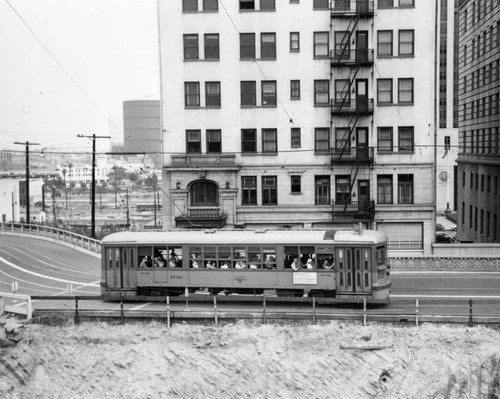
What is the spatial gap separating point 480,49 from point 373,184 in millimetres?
27358

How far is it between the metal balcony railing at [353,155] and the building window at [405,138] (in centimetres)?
213

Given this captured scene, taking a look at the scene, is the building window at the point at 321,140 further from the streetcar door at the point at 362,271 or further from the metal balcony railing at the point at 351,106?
the streetcar door at the point at 362,271

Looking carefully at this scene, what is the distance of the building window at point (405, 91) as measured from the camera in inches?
1809

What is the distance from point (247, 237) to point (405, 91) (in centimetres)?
2152

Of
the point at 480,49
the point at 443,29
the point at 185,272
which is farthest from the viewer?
the point at 443,29

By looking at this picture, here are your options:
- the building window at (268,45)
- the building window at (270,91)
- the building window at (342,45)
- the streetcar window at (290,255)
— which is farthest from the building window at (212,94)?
the streetcar window at (290,255)

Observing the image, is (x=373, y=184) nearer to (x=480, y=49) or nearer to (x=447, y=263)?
(x=447, y=263)

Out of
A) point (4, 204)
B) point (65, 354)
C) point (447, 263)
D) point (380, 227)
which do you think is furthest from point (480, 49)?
point (4, 204)

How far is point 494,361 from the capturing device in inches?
922

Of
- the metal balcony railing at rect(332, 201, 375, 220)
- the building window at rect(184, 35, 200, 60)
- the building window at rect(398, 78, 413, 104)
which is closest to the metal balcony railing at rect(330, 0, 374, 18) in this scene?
the building window at rect(398, 78, 413, 104)

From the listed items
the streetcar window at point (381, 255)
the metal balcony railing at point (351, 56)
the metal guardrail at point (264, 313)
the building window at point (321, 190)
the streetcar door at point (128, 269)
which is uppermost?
the metal balcony railing at point (351, 56)

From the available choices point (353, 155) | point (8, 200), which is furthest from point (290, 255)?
point (8, 200)

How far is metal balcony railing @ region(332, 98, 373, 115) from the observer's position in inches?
1790

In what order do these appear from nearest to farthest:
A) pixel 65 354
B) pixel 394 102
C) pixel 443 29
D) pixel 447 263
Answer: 1. pixel 65 354
2. pixel 447 263
3. pixel 394 102
4. pixel 443 29
